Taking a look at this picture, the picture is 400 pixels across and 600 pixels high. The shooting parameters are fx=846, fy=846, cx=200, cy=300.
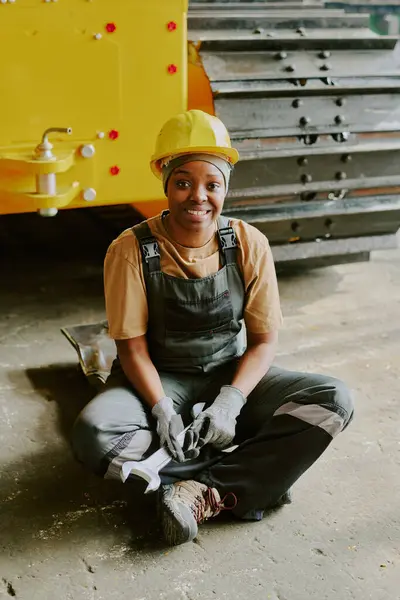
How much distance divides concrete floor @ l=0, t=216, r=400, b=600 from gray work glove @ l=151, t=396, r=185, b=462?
0.23m

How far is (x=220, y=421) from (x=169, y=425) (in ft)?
0.44

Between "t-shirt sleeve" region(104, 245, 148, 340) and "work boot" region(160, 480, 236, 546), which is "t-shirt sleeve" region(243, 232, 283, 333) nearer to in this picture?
"t-shirt sleeve" region(104, 245, 148, 340)

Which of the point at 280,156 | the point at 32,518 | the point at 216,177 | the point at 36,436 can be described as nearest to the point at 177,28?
the point at 280,156

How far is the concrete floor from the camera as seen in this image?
2.01m

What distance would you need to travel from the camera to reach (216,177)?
2.31 meters

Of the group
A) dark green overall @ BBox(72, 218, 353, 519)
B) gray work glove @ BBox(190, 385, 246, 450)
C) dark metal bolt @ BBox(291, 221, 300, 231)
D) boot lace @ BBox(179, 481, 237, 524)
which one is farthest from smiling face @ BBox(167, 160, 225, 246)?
dark metal bolt @ BBox(291, 221, 300, 231)

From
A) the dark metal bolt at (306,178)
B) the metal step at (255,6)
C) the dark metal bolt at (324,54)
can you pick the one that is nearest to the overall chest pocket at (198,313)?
the dark metal bolt at (306,178)

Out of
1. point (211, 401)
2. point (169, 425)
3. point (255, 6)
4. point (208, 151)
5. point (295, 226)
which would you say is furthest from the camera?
point (255, 6)

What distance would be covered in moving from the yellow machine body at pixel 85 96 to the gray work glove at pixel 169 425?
982 mm

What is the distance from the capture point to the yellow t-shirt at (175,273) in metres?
2.32

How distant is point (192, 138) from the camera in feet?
7.45

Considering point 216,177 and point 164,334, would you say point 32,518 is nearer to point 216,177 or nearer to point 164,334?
point 164,334

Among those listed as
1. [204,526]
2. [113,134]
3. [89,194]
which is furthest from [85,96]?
[204,526]

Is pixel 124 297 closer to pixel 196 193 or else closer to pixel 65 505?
pixel 196 193
